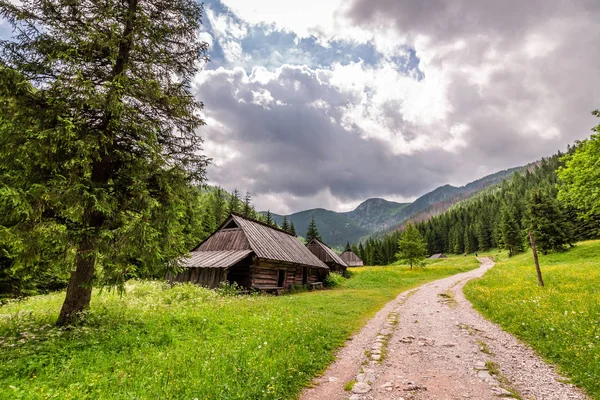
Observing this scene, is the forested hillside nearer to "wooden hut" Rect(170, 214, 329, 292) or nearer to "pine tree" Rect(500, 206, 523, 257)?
"pine tree" Rect(500, 206, 523, 257)

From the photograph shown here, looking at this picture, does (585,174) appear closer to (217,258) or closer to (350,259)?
(217,258)

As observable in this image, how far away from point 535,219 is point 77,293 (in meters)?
56.0

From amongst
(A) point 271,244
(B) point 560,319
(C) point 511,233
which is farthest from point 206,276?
(C) point 511,233

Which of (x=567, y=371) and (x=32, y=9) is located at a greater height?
(x=32, y=9)

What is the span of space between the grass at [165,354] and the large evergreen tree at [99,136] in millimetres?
1567

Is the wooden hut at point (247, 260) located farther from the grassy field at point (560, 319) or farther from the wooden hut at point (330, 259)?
the wooden hut at point (330, 259)

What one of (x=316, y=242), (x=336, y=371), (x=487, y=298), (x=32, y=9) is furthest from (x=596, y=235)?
(x=32, y=9)

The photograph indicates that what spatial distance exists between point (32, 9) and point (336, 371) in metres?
14.4

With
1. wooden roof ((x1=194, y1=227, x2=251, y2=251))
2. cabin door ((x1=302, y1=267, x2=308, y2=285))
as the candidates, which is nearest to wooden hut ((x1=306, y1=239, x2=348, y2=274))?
cabin door ((x1=302, y1=267, x2=308, y2=285))

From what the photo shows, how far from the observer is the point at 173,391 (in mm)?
5383

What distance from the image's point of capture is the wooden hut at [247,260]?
22641mm

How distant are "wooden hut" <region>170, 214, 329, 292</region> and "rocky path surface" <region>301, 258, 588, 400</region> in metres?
13.5

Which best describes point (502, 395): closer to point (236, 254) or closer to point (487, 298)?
point (487, 298)

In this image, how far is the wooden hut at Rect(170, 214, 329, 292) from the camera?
74.3ft
